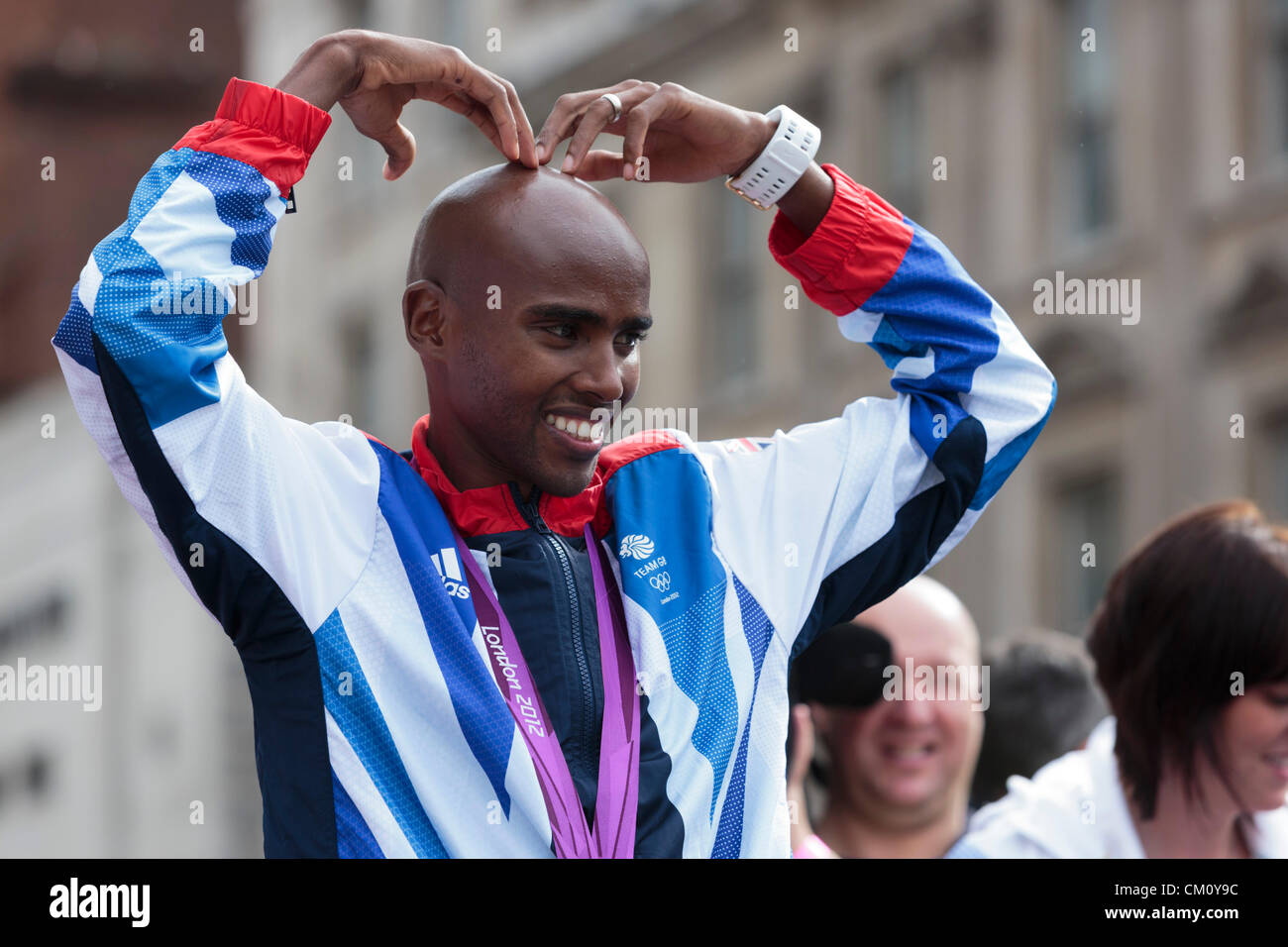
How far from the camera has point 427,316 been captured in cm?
333

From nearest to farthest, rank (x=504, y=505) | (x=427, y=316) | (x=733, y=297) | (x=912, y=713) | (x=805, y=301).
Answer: (x=504, y=505) < (x=427, y=316) < (x=912, y=713) < (x=805, y=301) < (x=733, y=297)

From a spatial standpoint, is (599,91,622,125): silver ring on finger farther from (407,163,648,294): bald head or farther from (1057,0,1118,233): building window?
(1057,0,1118,233): building window

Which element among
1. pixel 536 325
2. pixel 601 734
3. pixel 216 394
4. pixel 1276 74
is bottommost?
pixel 601 734

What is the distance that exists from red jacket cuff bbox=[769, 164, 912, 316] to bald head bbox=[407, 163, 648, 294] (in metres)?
0.42

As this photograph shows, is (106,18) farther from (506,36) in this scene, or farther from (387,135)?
(387,135)

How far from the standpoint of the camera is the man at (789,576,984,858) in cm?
491

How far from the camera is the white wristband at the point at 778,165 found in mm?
3551

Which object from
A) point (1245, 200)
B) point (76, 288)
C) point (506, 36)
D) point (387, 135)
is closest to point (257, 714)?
point (76, 288)

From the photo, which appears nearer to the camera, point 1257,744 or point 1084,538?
point 1257,744

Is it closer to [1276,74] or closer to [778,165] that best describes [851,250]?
[778,165]

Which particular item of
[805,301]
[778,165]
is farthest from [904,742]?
[805,301]

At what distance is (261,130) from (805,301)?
1669 cm

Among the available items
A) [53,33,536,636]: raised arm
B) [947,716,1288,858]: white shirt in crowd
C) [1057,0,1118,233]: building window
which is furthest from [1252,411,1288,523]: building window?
[53,33,536,636]: raised arm

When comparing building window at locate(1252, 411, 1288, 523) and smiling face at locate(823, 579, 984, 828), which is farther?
building window at locate(1252, 411, 1288, 523)
